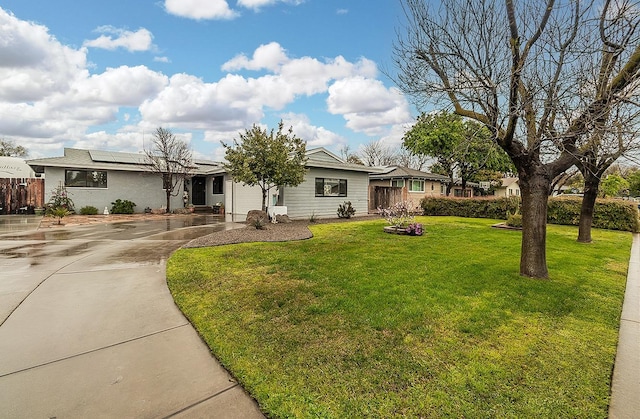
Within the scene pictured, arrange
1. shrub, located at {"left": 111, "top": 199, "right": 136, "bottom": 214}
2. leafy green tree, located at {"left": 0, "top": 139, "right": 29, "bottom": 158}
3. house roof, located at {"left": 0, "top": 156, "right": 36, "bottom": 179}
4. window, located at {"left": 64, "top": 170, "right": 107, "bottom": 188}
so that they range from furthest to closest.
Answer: leafy green tree, located at {"left": 0, "top": 139, "right": 29, "bottom": 158} → house roof, located at {"left": 0, "top": 156, "right": 36, "bottom": 179} → shrub, located at {"left": 111, "top": 199, "right": 136, "bottom": 214} → window, located at {"left": 64, "top": 170, "right": 107, "bottom": 188}

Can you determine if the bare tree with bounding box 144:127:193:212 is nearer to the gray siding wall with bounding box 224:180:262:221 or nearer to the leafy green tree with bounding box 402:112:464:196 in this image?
the gray siding wall with bounding box 224:180:262:221

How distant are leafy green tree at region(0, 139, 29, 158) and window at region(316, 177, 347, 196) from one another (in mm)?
42659

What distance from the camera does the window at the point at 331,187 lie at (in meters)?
17.6

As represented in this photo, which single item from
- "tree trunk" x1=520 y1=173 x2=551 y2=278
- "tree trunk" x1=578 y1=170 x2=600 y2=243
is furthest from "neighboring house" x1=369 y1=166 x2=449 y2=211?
"tree trunk" x1=520 y1=173 x2=551 y2=278

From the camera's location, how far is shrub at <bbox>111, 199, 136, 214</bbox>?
61.3 ft

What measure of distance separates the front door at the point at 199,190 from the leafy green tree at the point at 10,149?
31.9 meters

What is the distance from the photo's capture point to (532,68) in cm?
532

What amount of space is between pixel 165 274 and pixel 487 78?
6682 mm

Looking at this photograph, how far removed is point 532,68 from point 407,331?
4.99 meters

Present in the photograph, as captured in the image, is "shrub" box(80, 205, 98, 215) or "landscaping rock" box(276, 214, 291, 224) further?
"shrub" box(80, 205, 98, 215)

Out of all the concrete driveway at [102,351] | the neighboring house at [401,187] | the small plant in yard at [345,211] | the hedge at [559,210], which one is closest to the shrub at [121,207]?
the small plant in yard at [345,211]

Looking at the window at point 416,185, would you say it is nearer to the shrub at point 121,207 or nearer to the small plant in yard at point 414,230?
the small plant in yard at point 414,230

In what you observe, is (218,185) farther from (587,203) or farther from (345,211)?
(587,203)

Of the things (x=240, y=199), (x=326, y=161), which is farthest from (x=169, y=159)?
(x=326, y=161)
